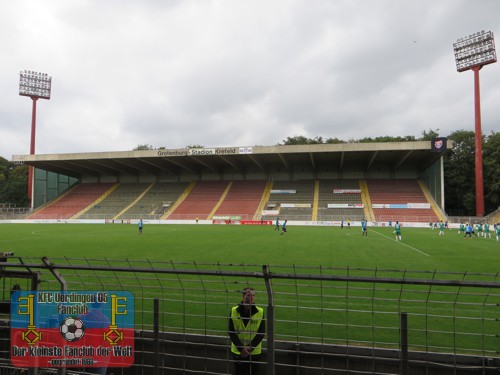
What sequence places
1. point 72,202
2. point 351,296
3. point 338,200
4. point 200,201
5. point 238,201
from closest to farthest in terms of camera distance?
point 351,296, point 338,200, point 238,201, point 200,201, point 72,202

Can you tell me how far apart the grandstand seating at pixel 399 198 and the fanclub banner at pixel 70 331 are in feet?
144

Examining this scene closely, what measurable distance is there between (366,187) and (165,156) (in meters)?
32.4

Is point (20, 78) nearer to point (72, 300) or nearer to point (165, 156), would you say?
point (165, 156)

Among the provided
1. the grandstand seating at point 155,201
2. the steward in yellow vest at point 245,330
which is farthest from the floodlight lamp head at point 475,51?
the steward in yellow vest at point 245,330

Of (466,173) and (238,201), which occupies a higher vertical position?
(466,173)

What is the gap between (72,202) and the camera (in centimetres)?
5759

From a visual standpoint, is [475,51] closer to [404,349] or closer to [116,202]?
[404,349]

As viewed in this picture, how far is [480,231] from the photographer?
29.8 m

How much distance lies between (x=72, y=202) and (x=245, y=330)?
2455 inches

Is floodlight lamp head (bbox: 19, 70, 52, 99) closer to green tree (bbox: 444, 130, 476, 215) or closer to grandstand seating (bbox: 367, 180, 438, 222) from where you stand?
grandstand seating (bbox: 367, 180, 438, 222)

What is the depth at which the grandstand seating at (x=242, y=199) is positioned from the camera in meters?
49.4

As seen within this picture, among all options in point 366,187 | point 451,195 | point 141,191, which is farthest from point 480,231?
point 141,191

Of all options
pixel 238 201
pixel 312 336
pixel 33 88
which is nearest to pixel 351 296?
pixel 312 336

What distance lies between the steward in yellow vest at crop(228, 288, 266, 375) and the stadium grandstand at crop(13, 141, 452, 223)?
41935mm
